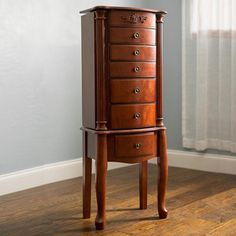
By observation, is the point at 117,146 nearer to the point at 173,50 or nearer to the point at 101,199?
the point at 101,199

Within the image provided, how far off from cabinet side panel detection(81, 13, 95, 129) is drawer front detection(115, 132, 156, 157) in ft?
0.54

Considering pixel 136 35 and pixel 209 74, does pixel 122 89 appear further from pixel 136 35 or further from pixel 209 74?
pixel 209 74

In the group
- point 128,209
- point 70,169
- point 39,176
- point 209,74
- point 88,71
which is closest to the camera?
point 88,71

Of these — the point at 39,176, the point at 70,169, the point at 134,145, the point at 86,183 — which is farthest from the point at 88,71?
the point at 70,169

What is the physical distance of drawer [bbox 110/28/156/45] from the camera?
240 cm

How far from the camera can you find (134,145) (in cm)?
247

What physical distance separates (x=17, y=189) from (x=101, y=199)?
3.18 ft

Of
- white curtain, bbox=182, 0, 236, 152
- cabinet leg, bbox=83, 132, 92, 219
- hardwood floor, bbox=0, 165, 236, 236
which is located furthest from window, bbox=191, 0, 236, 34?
cabinet leg, bbox=83, 132, 92, 219

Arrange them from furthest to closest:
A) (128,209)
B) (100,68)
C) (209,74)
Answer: (209,74) → (128,209) → (100,68)

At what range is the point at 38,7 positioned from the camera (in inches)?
130

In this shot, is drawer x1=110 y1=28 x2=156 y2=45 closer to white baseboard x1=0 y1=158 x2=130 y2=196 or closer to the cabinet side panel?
the cabinet side panel

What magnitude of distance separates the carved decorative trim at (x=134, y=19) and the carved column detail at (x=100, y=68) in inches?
4.0

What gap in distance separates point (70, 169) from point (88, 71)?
1229 mm

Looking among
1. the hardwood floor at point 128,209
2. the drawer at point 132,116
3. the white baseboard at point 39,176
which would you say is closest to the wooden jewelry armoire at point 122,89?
the drawer at point 132,116
